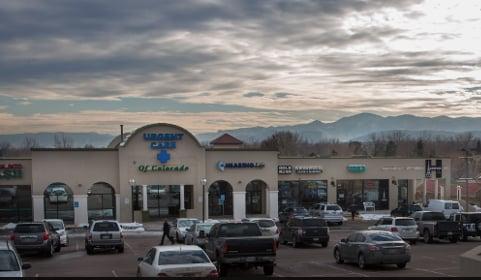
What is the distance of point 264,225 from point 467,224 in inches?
445

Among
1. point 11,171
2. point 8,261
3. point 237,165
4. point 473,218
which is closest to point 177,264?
point 8,261

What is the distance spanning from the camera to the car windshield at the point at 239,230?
76.9 ft

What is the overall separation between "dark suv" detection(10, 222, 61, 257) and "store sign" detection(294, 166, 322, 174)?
3455 cm

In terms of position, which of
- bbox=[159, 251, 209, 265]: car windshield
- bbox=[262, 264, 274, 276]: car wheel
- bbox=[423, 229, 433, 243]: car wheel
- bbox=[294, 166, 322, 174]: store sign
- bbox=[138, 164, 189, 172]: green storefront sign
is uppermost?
bbox=[138, 164, 189, 172]: green storefront sign

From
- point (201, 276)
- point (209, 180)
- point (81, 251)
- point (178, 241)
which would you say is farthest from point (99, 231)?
point (209, 180)

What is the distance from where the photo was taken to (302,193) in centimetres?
6506

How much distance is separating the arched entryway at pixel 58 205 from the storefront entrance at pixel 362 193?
25.6 meters

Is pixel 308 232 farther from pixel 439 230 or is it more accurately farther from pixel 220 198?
pixel 220 198

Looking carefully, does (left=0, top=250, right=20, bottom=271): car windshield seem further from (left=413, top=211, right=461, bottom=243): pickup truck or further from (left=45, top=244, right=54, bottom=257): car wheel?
(left=413, top=211, right=461, bottom=243): pickup truck

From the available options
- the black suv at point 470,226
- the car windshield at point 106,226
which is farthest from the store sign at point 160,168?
the black suv at point 470,226

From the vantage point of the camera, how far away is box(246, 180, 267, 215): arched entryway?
62.0 metres

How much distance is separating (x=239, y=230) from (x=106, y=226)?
1141 cm

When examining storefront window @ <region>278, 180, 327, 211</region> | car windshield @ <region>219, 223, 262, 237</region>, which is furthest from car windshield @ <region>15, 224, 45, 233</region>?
storefront window @ <region>278, 180, 327, 211</region>

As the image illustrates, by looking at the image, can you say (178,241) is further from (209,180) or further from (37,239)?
(209,180)
